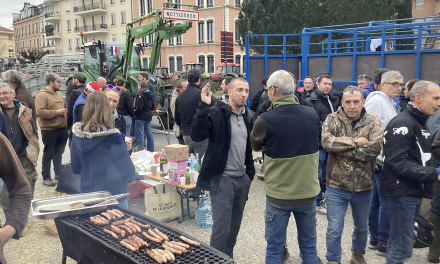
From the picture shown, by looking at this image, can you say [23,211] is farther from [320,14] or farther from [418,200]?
[320,14]

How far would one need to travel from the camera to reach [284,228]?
3250 millimetres

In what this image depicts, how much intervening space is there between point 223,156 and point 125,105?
543cm

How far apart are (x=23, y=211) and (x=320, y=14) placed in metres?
22.2

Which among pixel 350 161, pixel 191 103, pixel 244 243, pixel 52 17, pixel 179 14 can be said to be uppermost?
pixel 52 17

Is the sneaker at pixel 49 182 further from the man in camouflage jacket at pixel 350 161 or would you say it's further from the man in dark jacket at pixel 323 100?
the man in camouflage jacket at pixel 350 161

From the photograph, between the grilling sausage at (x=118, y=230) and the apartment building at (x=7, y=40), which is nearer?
the grilling sausage at (x=118, y=230)

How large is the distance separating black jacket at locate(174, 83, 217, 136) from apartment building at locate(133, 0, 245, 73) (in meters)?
32.4

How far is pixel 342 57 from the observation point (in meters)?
6.82

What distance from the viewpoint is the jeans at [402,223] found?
323cm

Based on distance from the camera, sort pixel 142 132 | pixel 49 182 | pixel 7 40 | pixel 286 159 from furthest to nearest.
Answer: pixel 7 40 < pixel 142 132 < pixel 49 182 < pixel 286 159

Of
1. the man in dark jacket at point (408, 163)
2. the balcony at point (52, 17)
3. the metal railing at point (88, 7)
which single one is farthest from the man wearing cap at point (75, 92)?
the balcony at point (52, 17)

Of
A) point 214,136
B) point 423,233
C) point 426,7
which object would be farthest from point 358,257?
point 426,7

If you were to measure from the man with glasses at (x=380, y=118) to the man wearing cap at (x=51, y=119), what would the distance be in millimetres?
5263

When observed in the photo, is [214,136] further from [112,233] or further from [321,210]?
[321,210]
